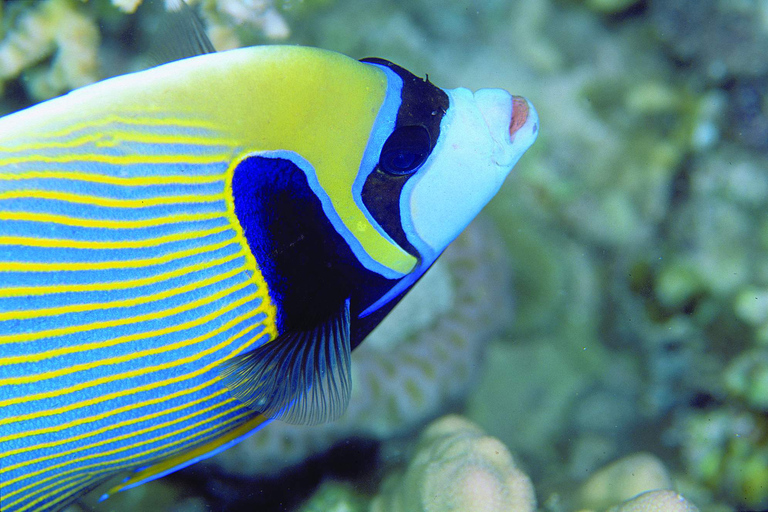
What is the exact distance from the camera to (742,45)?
2.21 meters

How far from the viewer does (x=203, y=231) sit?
923 mm

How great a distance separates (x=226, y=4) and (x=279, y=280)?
4.02ft

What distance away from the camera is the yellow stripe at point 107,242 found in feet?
2.82

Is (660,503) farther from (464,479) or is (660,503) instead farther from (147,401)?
(147,401)

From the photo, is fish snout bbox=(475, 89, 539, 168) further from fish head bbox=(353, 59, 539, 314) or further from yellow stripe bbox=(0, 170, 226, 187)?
yellow stripe bbox=(0, 170, 226, 187)

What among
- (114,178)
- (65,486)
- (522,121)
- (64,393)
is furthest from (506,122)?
(65,486)

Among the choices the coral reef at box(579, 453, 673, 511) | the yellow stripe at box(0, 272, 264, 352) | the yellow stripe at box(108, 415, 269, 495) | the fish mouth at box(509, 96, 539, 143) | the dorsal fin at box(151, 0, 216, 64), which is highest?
the dorsal fin at box(151, 0, 216, 64)

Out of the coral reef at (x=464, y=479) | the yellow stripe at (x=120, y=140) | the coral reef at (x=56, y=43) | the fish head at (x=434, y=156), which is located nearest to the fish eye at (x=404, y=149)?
the fish head at (x=434, y=156)

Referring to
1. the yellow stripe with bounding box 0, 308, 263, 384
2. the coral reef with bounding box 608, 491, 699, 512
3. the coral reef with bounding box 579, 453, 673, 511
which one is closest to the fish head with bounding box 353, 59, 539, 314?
the yellow stripe with bounding box 0, 308, 263, 384

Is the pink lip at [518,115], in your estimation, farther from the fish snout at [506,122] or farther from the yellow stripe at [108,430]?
the yellow stripe at [108,430]

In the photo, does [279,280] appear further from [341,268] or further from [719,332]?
[719,332]

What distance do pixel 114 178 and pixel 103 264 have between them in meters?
0.15

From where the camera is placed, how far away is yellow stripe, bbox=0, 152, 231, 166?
86cm

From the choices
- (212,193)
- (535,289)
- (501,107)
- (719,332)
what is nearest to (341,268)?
(212,193)
